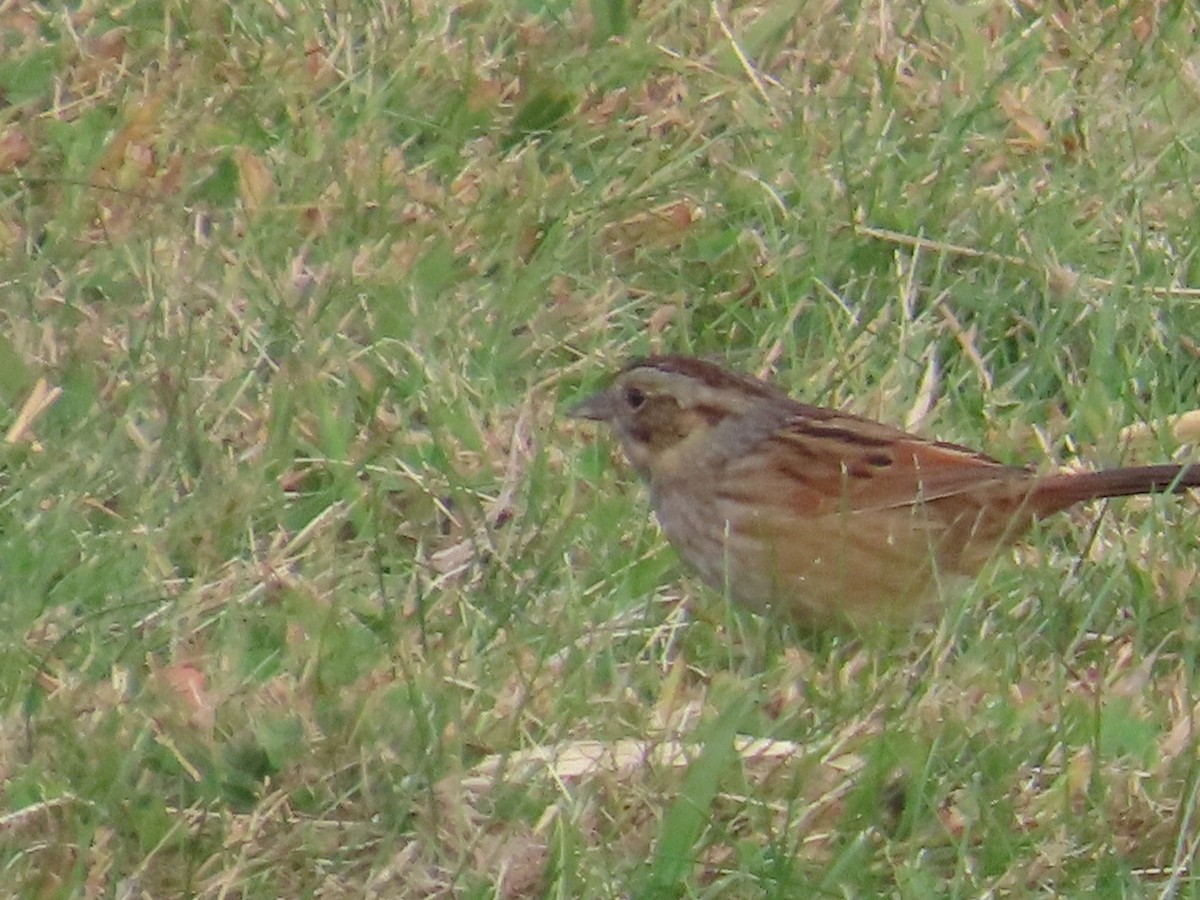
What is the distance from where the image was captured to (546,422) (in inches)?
205

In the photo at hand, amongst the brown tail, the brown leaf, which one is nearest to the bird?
the brown tail

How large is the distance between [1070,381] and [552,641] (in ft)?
5.12

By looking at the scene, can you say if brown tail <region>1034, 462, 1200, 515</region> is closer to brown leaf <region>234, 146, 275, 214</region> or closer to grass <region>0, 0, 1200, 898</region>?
grass <region>0, 0, 1200, 898</region>

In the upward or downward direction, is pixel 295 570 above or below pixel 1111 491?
below

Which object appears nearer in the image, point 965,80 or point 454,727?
point 454,727

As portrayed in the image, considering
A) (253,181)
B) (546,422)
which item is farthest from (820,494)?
(253,181)

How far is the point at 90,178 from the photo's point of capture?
226 inches

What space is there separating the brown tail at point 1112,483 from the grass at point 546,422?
0.15 meters

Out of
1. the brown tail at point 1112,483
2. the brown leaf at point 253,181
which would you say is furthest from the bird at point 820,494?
the brown leaf at point 253,181

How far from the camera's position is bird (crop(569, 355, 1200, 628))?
454cm

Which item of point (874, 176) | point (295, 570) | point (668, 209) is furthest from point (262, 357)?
point (874, 176)

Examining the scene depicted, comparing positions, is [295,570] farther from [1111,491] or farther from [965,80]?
[965,80]

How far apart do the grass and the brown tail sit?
148mm

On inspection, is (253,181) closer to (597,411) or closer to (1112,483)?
(597,411)
